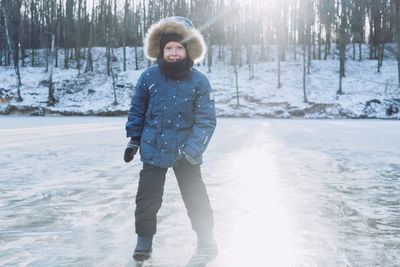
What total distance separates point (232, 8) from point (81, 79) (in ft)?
63.7

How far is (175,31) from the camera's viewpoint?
224 cm

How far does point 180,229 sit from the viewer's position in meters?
2.54

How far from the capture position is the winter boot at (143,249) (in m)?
2.02

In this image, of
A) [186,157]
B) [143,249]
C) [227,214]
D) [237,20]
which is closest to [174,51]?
[186,157]

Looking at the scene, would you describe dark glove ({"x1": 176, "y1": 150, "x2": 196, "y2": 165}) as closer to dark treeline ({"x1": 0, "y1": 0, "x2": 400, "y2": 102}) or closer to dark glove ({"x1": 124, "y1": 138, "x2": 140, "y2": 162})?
dark glove ({"x1": 124, "y1": 138, "x2": 140, "y2": 162})

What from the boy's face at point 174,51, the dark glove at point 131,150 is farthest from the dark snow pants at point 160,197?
the boy's face at point 174,51

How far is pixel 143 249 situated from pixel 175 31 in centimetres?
145

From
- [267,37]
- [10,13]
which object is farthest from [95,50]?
[267,37]

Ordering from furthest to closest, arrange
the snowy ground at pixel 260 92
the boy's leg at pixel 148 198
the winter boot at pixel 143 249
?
the snowy ground at pixel 260 92
the boy's leg at pixel 148 198
the winter boot at pixel 143 249

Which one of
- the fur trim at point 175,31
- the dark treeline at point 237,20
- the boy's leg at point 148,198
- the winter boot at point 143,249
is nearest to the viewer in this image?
the winter boot at point 143,249

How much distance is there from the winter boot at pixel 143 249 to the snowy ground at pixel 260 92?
73.4ft

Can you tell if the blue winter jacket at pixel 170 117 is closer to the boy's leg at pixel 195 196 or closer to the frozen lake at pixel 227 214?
the boy's leg at pixel 195 196

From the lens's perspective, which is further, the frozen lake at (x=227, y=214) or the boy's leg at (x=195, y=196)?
the boy's leg at (x=195, y=196)

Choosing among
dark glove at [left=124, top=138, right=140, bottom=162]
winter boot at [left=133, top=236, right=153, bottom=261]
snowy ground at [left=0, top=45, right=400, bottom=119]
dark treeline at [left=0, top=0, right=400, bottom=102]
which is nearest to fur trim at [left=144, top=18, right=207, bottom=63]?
dark glove at [left=124, top=138, right=140, bottom=162]
